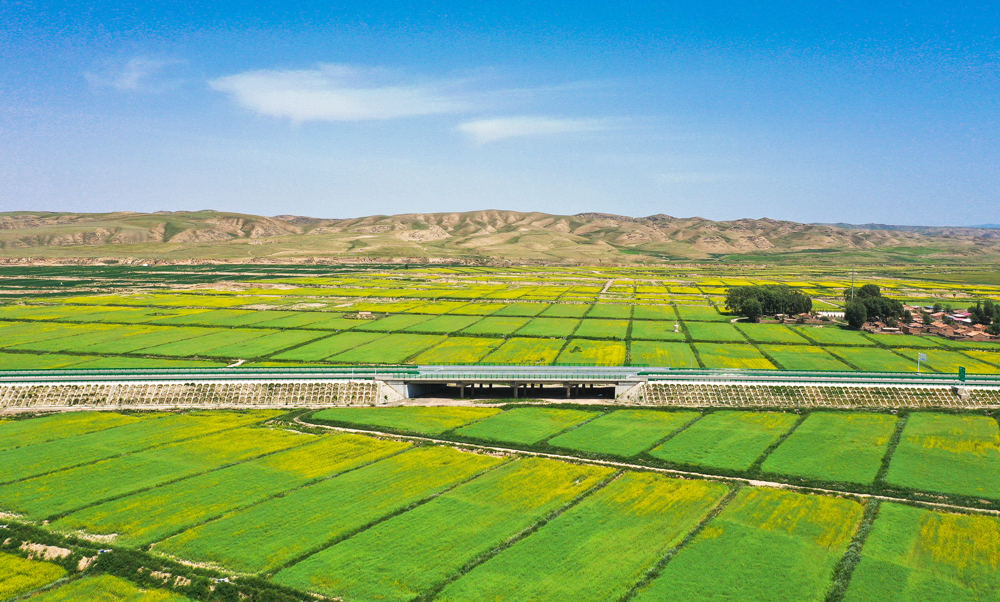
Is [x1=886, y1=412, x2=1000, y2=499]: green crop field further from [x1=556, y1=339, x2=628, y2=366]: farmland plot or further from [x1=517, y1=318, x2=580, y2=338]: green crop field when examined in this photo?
[x1=517, y1=318, x2=580, y2=338]: green crop field

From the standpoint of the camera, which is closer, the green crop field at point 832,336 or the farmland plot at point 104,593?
the farmland plot at point 104,593

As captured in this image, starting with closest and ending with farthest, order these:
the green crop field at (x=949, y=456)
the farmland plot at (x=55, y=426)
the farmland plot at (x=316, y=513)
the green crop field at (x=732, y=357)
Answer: the farmland plot at (x=316, y=513), the green crop field at (x=949, y=456), the farmland plot at (x=55, y=426), the green crop field at (x=732, y=357)

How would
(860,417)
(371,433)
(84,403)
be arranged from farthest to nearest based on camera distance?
(84,403)
(860,417)
(371,433)

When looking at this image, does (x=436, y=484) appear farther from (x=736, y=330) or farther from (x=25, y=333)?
(x=25, y=333)

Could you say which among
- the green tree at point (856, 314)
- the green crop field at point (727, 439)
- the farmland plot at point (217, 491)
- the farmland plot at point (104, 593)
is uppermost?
the green tree at point (856, 314)

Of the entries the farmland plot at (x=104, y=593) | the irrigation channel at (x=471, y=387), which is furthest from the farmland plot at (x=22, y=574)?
the irrigation channel at (x=471, y=387)

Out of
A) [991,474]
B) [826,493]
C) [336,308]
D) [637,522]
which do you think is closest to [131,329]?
[336,308]

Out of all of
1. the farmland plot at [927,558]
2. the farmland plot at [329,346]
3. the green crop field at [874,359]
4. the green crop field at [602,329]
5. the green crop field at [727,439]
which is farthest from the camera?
the green crop field at [602,329]

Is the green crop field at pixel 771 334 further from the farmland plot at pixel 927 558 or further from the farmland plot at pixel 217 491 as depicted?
the farmland plot at pixel 217 491
